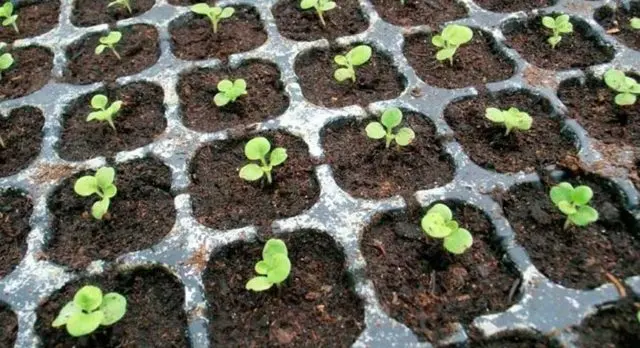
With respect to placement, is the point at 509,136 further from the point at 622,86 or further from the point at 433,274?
the point at 433,274

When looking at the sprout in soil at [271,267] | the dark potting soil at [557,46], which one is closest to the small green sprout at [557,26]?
the dark potting soil at [557,46]

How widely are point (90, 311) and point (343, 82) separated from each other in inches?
33.7

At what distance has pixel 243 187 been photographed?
4.50ft

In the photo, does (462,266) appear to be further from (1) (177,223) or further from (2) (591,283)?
(1) (177,223)

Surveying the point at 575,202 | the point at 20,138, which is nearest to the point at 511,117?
the point at 575,202

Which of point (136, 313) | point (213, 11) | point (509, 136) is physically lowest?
point (136, 313)

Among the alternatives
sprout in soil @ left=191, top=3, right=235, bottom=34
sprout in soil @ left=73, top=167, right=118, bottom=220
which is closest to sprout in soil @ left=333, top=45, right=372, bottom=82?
sprout in soil @ left=191, top=3, right=235, bottom=34

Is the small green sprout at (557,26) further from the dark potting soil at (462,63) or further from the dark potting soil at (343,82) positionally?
the dark potting soil at (343,82)

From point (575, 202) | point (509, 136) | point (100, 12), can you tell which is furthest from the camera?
point (100, 12)

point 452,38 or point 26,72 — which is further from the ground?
point 452,38

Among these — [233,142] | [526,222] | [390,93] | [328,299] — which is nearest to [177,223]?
[233,142]

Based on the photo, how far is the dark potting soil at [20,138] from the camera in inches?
57.1

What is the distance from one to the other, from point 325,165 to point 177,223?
14.0 inches

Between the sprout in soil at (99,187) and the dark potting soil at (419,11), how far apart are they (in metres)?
0.92
